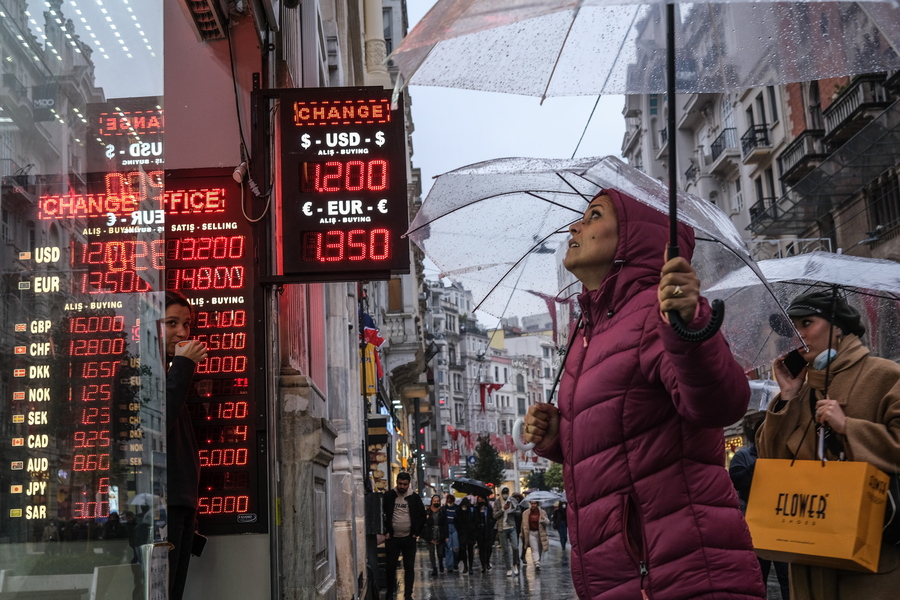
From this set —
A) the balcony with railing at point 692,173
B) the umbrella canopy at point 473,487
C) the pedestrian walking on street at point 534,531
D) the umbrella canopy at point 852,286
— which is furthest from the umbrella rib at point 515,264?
the balcony with railing at point 692,173

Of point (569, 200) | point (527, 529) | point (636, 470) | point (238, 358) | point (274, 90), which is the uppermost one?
point (274, 90)

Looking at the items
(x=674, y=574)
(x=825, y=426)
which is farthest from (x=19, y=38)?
(x=825, y=426)

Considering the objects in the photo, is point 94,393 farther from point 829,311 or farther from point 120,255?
point 829,311

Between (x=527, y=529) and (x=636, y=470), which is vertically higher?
(x=636, y=470)

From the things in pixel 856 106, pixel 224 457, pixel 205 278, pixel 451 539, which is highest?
pixel 856 106

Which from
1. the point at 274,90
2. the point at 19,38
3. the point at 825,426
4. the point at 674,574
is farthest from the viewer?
the point at 274,90

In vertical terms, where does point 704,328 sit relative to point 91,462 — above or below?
above

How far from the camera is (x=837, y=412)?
4.27 m

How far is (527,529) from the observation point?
75.4 ft

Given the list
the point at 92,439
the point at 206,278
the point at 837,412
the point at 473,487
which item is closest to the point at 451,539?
the point at 473,487

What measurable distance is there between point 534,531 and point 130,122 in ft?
65.3

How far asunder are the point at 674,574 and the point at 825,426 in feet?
5.45

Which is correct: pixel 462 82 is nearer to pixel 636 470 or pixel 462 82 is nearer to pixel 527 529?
pixel 636 470

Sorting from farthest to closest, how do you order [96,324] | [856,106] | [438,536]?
1. [856,106]
2. [438,536]
3. [96,324]
